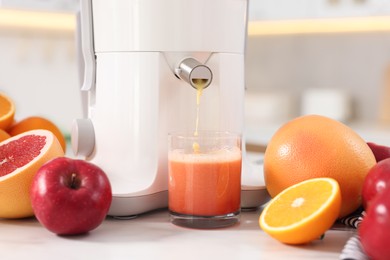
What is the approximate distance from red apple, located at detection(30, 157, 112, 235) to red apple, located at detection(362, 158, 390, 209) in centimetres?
34

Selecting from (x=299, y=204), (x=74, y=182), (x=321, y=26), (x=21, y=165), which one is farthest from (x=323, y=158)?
(x=321, y=26)

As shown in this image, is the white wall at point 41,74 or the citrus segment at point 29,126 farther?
the white wall at point 41,74

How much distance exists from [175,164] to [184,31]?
22 cm

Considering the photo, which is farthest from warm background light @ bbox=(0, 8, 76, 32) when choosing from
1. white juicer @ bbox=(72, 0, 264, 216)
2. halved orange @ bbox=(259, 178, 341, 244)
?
halved orange @ bbox=(259, 178, 341, 244)

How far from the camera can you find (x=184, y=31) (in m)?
0.99

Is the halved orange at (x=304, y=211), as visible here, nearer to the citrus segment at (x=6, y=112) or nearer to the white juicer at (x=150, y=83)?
the white juicer at (x=150, y=83)

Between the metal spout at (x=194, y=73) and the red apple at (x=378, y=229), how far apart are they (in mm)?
368

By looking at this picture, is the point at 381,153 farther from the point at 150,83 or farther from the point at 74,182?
the point at 74,182

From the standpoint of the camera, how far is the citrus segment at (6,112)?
1.15m

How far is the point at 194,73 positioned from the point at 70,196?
0.90 feet

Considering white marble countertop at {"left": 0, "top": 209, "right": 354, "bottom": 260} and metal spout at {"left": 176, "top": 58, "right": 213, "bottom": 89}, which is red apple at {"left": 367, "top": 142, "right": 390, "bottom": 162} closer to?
white marble countertop at {"left": 0, "top": 209, "right": 354, "bottom": 260}

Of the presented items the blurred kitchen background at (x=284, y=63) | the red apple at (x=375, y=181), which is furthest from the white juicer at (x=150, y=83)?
the blurred kitchen background at (x=284, y=63)

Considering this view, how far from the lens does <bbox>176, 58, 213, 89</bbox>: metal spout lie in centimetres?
95

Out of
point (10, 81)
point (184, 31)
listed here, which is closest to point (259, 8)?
point (10, 81)
